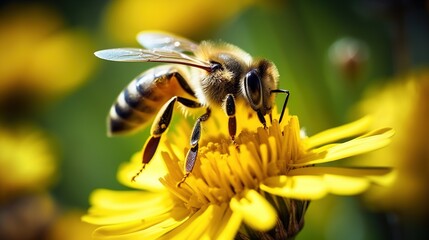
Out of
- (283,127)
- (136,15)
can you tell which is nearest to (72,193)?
(136,15)

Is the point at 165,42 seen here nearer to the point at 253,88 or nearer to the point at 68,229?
the point at 253,88

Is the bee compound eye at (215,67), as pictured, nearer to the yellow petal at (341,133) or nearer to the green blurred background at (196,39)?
the yellow petal at (341,133)

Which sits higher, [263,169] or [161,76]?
[161,76]

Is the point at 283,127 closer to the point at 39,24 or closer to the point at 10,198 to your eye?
the point at 10,198

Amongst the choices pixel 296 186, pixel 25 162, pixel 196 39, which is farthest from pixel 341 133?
pixel 196 39

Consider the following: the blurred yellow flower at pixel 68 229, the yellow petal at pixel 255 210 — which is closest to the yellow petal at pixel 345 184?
the yellow petal at pixel 255 210
